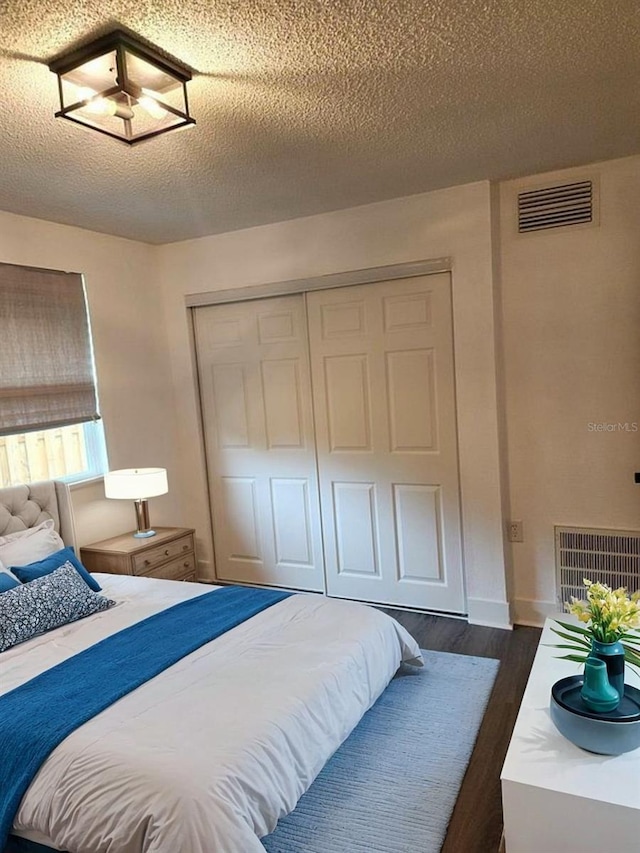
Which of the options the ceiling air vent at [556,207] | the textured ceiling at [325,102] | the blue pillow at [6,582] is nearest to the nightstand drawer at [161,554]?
the blue pillow at [6,582]

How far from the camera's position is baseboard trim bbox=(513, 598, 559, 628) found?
3.43 meters

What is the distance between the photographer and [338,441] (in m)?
3.87

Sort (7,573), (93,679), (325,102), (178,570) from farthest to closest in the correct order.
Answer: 1. (178,570)
2. (7,573)
3. (325,102)
4. (93,679)

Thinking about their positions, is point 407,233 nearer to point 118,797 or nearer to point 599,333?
point 599,333

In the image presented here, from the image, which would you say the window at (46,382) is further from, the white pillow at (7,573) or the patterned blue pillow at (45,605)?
the patterned blue pillow at (45,605)

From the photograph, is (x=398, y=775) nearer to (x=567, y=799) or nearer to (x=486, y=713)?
(x=486, y=713)

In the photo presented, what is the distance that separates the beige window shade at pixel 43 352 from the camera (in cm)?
326

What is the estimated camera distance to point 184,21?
1664 mm

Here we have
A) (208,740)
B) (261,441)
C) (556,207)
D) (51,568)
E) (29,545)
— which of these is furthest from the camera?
(261,441)

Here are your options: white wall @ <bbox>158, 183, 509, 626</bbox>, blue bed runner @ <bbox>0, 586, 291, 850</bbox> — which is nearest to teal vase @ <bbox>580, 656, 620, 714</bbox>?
blue bed runner @ <bbox>0, 586, 291, 850</bbox>

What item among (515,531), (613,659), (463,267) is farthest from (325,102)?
(515,531)

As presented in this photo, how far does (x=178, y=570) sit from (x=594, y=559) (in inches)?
98.6

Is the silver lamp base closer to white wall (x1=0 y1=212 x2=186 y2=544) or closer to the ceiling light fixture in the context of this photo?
white wall (x1=0 y1=212 x2=186 y2=544)

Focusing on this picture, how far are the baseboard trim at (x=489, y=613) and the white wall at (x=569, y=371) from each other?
0.13 meters
